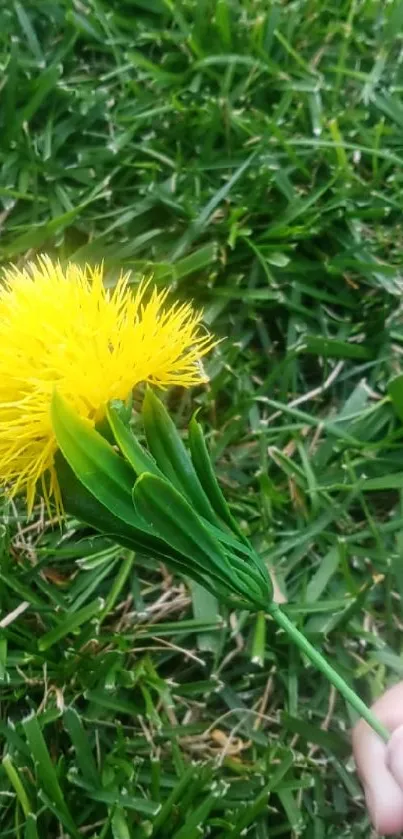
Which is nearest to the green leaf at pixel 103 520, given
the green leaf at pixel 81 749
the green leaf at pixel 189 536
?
the green leaf at pixel 189 536

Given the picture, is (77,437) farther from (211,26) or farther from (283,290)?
(211,26)

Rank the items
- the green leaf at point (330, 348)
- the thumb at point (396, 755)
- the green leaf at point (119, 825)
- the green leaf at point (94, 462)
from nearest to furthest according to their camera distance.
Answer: the green leaf at point (94, 462)
the thumb at point (396, 755)
the green leaf at point (119, 825)
the green leaf at point (330, 348)

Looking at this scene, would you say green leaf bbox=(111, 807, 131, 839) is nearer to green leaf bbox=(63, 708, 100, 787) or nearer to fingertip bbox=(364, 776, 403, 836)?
green leaf bbox=(63, 708, 100, 787)

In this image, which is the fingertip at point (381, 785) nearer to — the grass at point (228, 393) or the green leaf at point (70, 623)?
the grass at point (228, 393)

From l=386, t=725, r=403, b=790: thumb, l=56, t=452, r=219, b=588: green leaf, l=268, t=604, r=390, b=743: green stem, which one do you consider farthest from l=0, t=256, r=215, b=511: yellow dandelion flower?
l=386, t=725, r=403, b=790: thumb

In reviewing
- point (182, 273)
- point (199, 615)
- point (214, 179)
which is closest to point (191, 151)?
point (214, 179)
